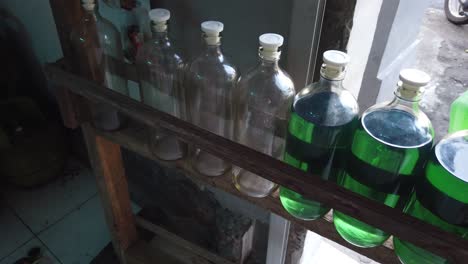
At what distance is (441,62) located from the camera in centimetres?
294

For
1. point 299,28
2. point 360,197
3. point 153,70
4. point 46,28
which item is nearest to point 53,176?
point 46,28

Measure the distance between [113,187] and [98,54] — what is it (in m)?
0.45

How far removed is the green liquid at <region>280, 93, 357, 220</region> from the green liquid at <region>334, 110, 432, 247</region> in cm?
2

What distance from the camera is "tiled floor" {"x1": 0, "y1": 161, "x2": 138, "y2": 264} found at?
5.27 ft

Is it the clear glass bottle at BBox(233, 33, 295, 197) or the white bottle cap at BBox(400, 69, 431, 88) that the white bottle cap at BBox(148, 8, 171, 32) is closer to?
the clear glass bottle at BBox(233, 33, 295, 197)

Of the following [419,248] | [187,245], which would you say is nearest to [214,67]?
[419,248]

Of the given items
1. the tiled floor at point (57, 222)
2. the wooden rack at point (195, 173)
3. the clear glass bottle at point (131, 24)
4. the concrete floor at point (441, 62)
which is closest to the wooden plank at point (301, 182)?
the wooden rack at point (195, 173)

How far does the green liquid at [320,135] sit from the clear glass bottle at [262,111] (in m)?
0.08

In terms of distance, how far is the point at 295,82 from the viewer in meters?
0.82

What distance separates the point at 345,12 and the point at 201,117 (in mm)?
342

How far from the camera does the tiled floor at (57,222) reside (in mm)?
1607

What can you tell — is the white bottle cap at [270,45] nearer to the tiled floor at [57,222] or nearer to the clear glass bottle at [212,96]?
the clear glass bottle at [212,96]

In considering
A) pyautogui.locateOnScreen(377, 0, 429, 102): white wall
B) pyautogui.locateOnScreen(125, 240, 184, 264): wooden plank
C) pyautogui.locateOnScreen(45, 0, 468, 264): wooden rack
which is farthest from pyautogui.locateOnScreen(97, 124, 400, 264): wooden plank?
pyautogui.locateOnScreen(125, 240, 184, 264): wooden plank

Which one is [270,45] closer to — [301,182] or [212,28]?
[212,28]
